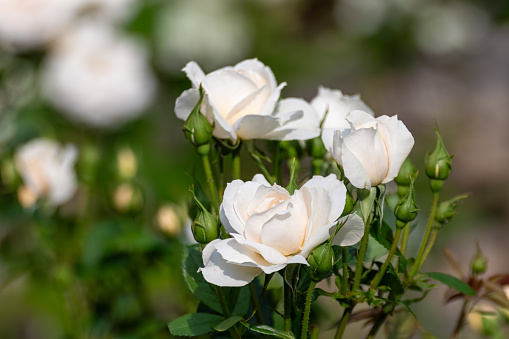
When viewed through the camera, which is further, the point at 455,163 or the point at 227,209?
the point at 455,163

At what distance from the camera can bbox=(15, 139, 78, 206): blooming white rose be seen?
0.96 m

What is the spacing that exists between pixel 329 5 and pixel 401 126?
9.54 ft

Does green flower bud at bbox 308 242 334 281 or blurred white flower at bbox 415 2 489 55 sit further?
blurred white flower at bbox 415 2 489 55

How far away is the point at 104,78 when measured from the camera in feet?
5.66

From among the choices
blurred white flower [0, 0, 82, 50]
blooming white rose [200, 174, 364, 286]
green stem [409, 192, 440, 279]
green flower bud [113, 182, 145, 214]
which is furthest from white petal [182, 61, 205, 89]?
blurred white flower [0, 0, 82, 50]

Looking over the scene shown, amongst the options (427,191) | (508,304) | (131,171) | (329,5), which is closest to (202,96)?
(508,304)

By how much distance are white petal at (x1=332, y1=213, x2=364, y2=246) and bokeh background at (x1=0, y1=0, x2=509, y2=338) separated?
0.14m

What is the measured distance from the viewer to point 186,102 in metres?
0.55

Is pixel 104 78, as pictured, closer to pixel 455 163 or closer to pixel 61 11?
pixel 61 11

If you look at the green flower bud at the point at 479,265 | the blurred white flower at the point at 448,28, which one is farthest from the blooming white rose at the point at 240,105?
the blurred white flower at the point at 448,28

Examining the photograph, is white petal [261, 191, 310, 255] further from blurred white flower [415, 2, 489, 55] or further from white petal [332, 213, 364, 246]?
blurred white flower [415, 2, 489, 55]

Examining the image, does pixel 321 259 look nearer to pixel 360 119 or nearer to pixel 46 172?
pixel 360 119

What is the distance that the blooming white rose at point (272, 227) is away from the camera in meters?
0.45

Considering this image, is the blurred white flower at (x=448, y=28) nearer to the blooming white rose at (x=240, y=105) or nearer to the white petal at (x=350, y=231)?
the blooming white rose at (x=240, y=105)
